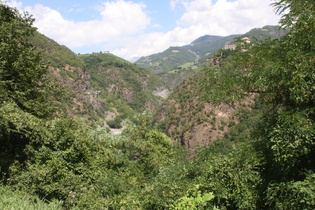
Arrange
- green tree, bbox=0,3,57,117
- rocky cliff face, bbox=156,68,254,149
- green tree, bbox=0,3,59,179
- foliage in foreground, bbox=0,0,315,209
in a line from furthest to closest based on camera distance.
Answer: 1. rocky cliff face, bbox=156,68,254,149
2. green tree, bbox=0,3,57,117
3. green tree, bbox=0,3,59,179
4. foliage in foreground, bbox=0,0,315,209

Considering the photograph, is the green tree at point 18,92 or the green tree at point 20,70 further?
the green tree at point 20,70

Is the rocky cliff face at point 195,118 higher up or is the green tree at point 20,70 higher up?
the green tree at point 20,70

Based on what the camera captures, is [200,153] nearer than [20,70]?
Yes

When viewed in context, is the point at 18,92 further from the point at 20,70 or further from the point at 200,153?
the point at 200,153

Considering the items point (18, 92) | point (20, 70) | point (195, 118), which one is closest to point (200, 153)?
point (18, 92)

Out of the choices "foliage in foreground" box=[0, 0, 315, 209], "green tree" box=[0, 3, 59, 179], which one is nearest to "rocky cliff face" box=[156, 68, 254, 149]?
"green tree" box=[0, 3, 59, 179]

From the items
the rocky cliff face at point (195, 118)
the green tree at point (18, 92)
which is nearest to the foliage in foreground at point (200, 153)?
the green tree at point (18, 92)

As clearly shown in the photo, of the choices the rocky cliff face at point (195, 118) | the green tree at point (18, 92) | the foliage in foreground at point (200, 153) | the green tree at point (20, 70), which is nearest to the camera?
the foliage in foreground at point (200, 153)

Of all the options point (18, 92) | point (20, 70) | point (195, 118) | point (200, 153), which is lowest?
point (195, 118)

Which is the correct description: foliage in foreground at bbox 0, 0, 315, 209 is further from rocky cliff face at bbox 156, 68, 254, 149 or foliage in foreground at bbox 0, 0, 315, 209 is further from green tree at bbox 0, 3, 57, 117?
rocky cliff face at bbox 156, 68, 254, 149

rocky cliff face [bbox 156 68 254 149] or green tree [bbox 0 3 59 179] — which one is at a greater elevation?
green tree [bbox 0 3 59 179]

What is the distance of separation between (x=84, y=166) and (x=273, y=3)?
13.0 meters

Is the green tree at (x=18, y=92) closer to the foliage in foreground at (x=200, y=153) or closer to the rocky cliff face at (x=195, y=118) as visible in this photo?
the foliage in foreground at (x=200, y=153)

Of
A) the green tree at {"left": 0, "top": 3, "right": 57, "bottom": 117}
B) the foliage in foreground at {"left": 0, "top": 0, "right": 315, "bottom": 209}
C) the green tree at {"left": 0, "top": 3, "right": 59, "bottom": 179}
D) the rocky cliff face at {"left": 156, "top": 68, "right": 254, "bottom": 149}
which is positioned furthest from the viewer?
the rocky cliff face at {"left": 156, "top": 68, "right": 254, "bottom": 149}
